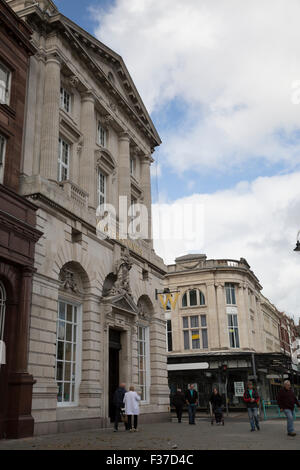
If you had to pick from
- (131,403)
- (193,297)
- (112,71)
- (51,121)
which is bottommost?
(131,403)

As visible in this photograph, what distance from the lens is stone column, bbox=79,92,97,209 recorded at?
22.8 meters

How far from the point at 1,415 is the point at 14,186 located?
8.07 meters

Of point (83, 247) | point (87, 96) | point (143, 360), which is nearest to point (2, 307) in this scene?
point (83, 247)

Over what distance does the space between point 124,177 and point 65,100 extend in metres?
5.66

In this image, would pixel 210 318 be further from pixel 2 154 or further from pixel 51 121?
pixel 2 154

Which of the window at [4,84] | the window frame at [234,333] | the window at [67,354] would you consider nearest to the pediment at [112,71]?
the window at [4,84]

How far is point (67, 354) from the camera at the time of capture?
62.4ft

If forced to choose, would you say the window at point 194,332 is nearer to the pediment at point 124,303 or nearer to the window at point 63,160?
the pediment at point 124,303

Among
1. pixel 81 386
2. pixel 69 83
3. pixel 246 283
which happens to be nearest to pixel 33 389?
pixel 81 386

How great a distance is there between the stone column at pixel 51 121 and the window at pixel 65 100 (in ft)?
5.39

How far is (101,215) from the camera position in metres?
23.7

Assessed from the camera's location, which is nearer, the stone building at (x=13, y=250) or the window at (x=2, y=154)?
the stone building at (x=13, y=250)

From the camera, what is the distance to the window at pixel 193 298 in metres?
53.3
